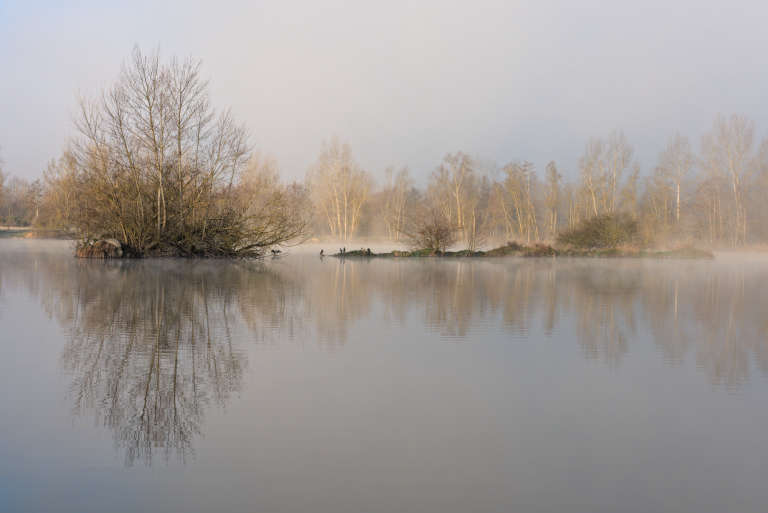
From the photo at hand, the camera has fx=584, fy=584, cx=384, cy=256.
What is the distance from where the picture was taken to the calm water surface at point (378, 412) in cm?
261

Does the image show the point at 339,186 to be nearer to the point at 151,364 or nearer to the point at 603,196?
the point at 603,196

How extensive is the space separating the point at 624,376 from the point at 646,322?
3.43 metres

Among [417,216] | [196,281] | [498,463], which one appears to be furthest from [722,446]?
[417,216]

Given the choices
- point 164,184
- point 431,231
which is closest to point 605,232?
point 431,231

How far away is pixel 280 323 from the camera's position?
7.35 m

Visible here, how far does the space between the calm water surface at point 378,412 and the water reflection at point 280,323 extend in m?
0.04

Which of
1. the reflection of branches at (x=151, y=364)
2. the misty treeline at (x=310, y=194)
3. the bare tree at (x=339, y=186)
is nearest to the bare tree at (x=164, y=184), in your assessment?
the misty treeline at (x=310, y=194)

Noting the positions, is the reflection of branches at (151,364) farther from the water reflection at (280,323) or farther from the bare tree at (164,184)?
the bare tree at (164,184)

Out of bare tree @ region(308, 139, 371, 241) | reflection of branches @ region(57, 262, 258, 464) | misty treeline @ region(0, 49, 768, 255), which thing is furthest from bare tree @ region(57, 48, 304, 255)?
bare tree @ region(308, 139, 371, 241)

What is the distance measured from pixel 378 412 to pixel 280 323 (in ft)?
12.6

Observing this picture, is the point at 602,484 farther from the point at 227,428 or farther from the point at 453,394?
the point at 227,428

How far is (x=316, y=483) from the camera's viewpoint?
266cm

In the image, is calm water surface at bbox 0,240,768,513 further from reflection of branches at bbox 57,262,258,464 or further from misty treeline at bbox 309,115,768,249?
misty treeline at bbox 309,115,768,249

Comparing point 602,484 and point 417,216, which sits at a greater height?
point 417,216
